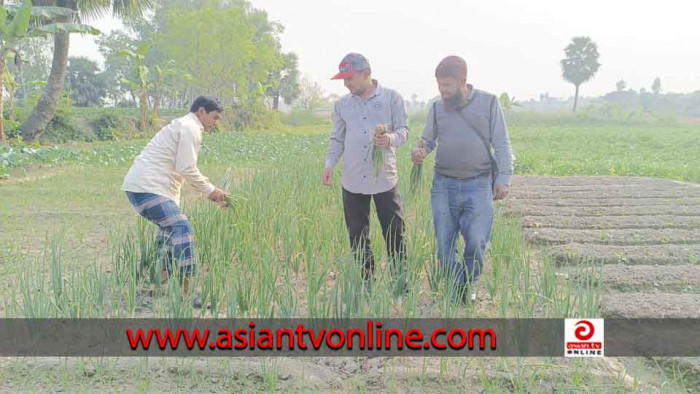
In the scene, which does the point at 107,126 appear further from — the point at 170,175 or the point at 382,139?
the point at 382,139

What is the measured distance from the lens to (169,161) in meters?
3.03

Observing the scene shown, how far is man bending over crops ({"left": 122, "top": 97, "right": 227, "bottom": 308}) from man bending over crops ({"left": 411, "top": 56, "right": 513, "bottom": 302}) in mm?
1267

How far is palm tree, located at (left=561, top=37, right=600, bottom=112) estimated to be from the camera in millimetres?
54844

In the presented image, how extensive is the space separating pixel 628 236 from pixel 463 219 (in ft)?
7.90

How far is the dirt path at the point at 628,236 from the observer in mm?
2967

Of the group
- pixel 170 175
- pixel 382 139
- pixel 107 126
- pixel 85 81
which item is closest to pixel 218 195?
pixel 170 175

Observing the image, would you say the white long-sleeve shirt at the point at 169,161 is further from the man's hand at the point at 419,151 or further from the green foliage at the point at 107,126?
the green foliage at the point at 107,126

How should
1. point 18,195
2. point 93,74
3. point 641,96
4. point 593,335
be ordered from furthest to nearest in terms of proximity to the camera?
point 641,96, point 93,74, point 18,195, point 593,335

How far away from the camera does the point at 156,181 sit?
9.78ft

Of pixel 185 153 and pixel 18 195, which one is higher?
pixel 185 153

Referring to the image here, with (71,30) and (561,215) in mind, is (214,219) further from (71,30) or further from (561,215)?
(71,30)

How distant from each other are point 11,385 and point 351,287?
4.29ft

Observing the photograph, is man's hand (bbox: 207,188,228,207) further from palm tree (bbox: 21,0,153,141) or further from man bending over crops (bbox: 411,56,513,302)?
palm tree (bbox: 21,0,153,141)

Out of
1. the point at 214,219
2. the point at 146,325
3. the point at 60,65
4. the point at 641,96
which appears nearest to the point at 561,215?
the point at 214,219
